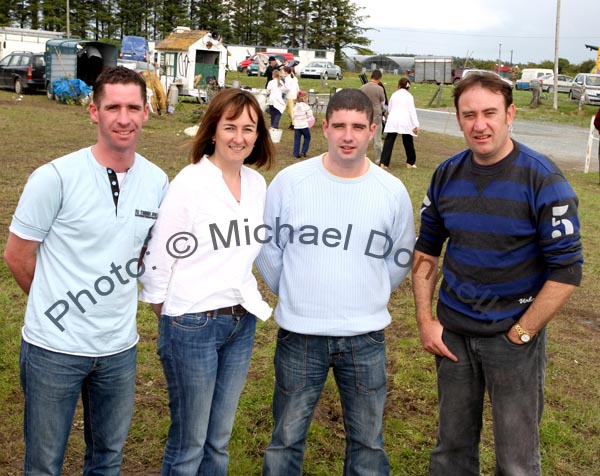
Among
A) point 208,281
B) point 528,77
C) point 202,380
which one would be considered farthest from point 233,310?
point 528,77

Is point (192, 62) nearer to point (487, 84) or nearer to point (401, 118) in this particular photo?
point (401, 118)

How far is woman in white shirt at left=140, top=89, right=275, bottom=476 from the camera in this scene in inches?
106

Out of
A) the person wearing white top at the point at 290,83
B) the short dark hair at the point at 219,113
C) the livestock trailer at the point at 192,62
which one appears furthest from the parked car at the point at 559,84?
the short dark hair at the point at 219,113

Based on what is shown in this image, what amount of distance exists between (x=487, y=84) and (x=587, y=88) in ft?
112

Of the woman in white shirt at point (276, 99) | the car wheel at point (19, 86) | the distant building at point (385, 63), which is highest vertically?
the distant building at point (385, 63)

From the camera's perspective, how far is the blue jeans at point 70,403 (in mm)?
2490

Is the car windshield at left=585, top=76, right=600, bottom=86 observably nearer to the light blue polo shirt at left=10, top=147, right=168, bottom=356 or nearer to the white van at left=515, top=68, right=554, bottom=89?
the white van at left=515, top=68, right=554, bottom=89

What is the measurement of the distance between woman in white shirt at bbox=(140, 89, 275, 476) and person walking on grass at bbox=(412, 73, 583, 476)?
2.68 ft

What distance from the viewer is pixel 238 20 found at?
241 feet

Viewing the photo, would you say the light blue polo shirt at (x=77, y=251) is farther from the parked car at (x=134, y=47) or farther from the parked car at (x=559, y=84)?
the parked car at (x=134, y=47)

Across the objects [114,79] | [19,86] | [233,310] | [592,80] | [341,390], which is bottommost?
[341,390]

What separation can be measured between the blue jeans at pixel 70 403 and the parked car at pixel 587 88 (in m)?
33.0

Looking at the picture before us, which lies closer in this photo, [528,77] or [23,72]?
[23,72]

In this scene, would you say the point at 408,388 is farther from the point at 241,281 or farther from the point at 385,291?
the point at 241,281
